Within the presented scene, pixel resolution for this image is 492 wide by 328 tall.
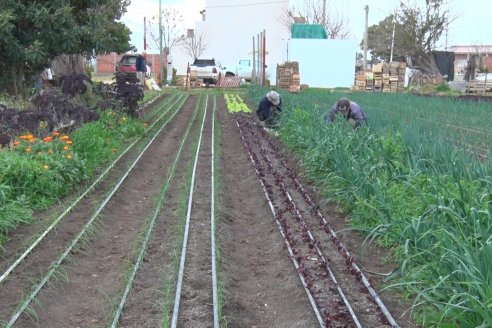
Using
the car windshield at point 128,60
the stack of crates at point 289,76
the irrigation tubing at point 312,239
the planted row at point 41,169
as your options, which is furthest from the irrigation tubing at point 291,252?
the car windshield at point 128,60

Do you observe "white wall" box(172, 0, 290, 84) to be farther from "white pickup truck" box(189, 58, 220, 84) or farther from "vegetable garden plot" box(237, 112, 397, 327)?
"vegetable garden plot" box(237, 112, 397, 327)

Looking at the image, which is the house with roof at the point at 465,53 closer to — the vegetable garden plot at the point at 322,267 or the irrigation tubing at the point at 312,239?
the irrigation tubing at the point at 312,239

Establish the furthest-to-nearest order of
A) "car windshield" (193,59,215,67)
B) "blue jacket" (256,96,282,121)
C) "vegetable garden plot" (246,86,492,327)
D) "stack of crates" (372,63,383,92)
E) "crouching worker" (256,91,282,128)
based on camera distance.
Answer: "car windshield" (193,59,215,67) → "stack of crates" (372,63,383,92) → "blue jacket" (256,96,282,121) → "crouching worker" (256,91,282,128) → "vegetable garden plot" (246,86,492,327)

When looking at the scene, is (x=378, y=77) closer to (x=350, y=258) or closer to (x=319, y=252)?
(x=319, y=252)

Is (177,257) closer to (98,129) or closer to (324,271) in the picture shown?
(324,271)

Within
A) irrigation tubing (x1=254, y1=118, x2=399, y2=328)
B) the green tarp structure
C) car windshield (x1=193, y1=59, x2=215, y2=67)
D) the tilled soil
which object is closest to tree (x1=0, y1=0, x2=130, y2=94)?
the tilled soil

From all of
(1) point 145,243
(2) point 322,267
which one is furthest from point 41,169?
(2) point 322,267

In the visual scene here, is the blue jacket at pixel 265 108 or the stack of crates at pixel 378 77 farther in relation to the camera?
the stack of crates at pixel 378 77

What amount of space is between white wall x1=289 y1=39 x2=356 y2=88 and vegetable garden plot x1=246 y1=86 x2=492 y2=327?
25.4 meters

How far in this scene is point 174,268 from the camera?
17.5 ft

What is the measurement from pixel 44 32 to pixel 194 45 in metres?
44.0

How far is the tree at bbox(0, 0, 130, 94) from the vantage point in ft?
43.5

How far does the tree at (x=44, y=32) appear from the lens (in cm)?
1327

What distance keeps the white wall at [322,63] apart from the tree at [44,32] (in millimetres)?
20899
